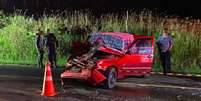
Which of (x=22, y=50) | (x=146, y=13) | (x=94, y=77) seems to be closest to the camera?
(x=94, y=77)

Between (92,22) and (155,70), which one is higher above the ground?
(92,22)

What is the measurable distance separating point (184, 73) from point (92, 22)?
9248mm

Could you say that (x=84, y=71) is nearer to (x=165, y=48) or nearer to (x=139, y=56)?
(x=139, y=56)

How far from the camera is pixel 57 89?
16625mm

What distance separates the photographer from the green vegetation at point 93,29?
24234mm

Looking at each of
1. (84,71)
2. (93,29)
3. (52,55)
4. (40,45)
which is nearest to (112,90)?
(84,71)

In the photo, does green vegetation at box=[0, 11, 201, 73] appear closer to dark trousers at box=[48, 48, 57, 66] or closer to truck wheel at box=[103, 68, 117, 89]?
dark trousers at box=[48, 48, 57, 66]

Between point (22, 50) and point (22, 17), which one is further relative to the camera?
point (22, 17)

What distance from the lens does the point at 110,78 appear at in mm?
16859

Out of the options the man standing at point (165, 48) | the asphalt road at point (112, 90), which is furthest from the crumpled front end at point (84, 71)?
the man standing at point (165, 48)

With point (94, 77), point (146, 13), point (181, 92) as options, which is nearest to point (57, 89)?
point (94, 77)

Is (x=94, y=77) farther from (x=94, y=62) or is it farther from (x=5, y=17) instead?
(x=5, y=17)

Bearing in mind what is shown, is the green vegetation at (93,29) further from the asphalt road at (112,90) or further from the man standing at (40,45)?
the asphalt road at (112,90)

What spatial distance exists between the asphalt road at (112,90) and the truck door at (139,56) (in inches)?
19.3
